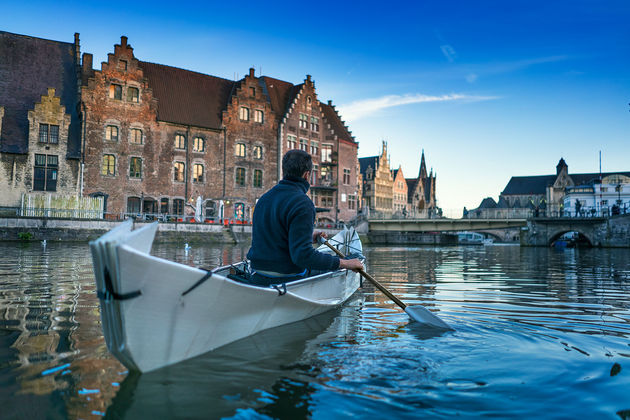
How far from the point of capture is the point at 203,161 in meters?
38.0

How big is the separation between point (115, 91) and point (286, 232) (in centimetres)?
3379

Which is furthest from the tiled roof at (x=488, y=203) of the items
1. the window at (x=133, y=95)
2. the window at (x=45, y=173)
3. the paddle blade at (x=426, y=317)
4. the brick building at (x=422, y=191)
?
the paddle blade at (x=426, y=317)

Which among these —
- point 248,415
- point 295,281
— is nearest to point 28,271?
point 295,281

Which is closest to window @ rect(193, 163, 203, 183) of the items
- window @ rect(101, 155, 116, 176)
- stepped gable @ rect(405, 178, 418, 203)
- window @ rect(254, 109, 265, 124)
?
window @ rect(101, 155, 116, 176)

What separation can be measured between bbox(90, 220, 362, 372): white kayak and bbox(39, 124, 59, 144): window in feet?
106

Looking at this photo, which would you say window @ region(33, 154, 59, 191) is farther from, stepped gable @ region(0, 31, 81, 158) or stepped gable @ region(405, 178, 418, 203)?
stepped gable @ region(405, 178, 418, 203)

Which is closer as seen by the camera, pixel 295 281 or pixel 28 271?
pixel 295 281

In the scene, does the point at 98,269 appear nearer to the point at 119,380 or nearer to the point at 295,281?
the point at 119,380

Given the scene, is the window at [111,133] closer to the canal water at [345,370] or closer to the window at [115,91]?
the window at [115,91]

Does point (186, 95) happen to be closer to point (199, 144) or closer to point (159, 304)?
point (199, 144)

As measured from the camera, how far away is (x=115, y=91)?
33969 mm

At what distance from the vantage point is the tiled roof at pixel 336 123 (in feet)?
164

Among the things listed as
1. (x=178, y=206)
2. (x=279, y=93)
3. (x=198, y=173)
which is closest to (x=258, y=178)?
(x=198, y=173)

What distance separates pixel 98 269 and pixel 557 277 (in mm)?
11752
